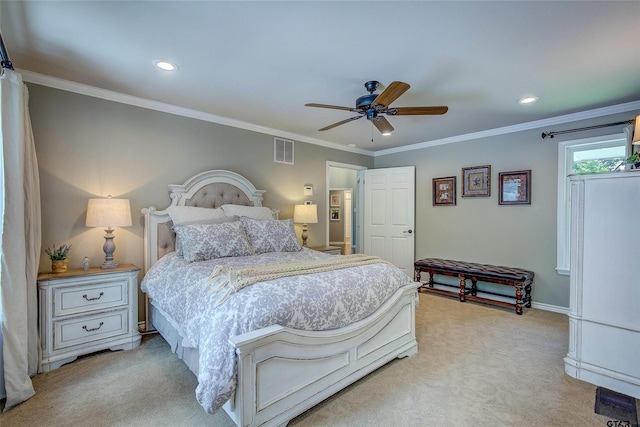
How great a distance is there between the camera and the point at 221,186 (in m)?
3.65

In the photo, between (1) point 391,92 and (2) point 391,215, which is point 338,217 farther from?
(1) point 391,92

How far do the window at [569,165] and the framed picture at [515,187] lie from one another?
340 mm

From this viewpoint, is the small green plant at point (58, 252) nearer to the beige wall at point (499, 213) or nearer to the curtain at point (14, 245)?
the curtain at point (14, 245)

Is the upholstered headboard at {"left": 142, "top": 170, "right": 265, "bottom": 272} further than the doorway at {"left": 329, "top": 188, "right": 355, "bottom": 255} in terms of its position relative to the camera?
No

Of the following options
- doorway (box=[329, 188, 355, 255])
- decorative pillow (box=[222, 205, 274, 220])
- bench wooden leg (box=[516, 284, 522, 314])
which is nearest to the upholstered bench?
bench wooden leg (box=[516, 284, 522, 314])

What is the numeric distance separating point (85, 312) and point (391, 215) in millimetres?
4341

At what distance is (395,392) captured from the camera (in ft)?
6.80

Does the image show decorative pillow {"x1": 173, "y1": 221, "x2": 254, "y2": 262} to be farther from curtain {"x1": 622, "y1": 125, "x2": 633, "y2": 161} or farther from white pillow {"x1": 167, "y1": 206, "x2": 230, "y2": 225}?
curtain {"x1": 622, "y1": 125, "x2": 633, "y2": 161}

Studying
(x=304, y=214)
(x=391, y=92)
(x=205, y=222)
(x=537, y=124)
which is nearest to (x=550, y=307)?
(x=537, y=124)

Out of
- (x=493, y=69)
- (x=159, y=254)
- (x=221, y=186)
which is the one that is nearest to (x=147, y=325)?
(x=159, y=254)

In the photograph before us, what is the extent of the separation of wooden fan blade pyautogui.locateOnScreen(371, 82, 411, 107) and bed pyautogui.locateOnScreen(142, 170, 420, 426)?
1326 millimetres

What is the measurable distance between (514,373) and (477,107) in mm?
2639

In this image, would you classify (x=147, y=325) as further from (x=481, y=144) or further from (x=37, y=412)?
(x=481, y=144)

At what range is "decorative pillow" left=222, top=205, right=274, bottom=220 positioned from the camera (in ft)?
11.6
